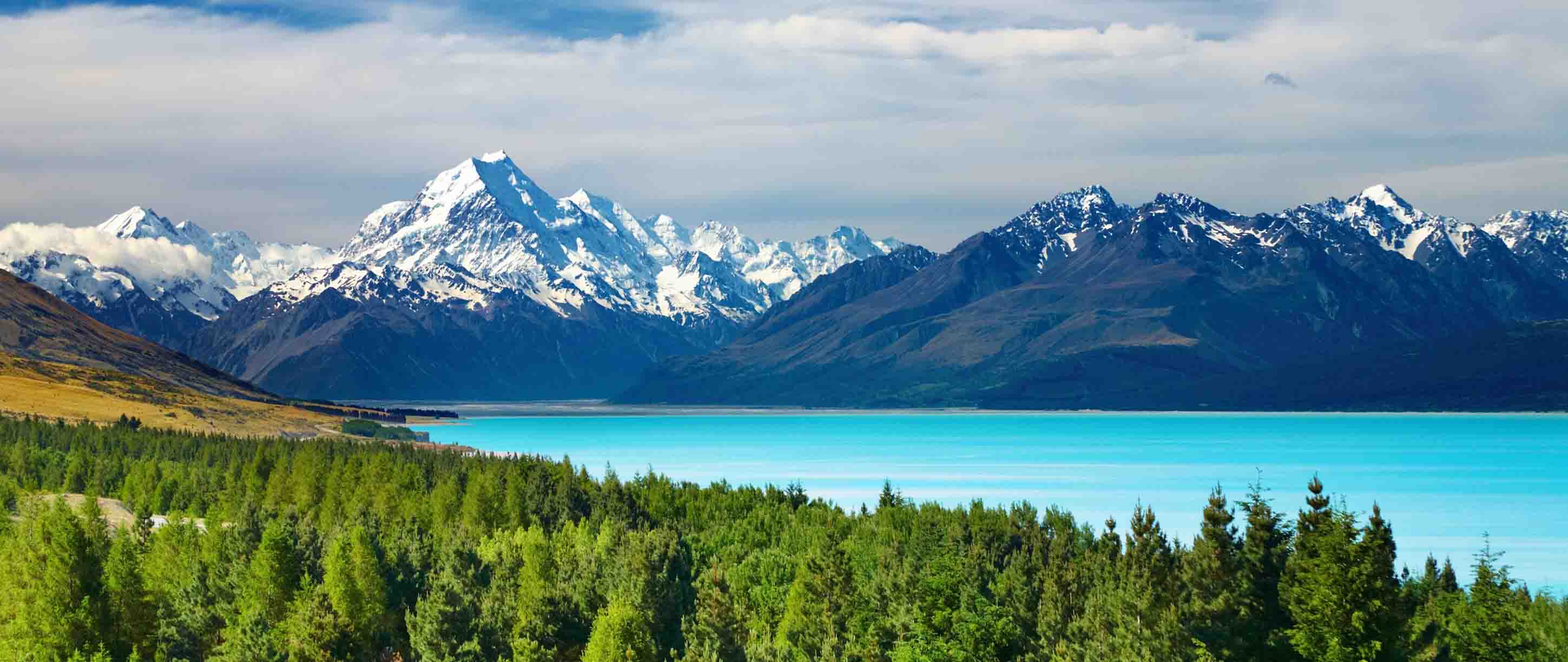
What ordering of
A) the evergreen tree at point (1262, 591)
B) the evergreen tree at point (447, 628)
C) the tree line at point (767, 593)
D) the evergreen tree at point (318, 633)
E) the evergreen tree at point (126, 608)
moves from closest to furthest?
the tree line at point (767, 593), the evergreen tree at point (1262, 591), the evergreen tree at point (447, 628), the evergreen tree at point (318, 633), the evergreen tree at point (126, 608)

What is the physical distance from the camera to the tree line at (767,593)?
251 ft

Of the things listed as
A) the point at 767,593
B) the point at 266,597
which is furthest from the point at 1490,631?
the point at 266,597

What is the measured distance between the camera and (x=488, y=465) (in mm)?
170250

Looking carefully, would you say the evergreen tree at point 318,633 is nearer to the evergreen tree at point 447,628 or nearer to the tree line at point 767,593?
the tree line at point 767,593

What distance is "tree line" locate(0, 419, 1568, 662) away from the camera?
251 ft

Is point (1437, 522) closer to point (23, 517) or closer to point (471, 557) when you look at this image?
point (471, 557)

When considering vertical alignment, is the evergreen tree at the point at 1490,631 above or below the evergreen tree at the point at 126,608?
above

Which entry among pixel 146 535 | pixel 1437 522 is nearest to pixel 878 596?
pixel 146 535

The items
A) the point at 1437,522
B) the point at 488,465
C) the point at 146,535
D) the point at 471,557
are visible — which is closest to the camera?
the point at 471,557

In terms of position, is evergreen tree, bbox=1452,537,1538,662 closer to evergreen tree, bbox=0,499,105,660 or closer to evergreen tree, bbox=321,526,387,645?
evergreen tree, bbox=321,526,387,645

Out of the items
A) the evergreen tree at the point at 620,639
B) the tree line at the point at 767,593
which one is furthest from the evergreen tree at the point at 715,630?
the evergreen tree at the point at 620,639

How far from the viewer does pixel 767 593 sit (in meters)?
98.4

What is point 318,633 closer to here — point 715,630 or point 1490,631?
point 715,630

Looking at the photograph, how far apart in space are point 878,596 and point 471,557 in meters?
35.1
